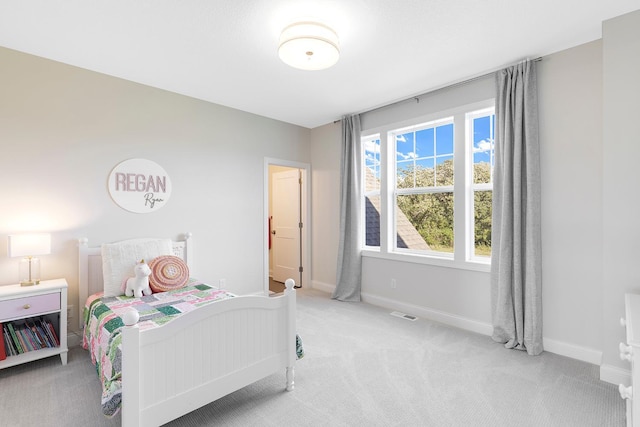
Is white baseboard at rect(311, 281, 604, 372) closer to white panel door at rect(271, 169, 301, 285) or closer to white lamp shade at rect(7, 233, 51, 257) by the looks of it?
white panel door at rect(271, 169, 301, 285)

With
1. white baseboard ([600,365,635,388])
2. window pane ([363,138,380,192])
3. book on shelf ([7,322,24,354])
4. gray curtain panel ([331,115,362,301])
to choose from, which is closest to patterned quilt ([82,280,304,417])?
book on shelf ([7,322,24,354])

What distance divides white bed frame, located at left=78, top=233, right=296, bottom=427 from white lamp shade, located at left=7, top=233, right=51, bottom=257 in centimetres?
164

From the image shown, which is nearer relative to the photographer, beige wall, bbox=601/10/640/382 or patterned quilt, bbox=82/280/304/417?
patterned quilt, bbox=82/280/304/417

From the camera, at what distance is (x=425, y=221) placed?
12.1ft

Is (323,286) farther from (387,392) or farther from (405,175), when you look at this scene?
(387,392)

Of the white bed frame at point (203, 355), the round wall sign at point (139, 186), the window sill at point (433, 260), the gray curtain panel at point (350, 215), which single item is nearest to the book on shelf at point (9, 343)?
the round wall sign at point (139, 186)

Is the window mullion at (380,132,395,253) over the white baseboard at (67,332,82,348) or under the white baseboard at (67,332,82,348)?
over

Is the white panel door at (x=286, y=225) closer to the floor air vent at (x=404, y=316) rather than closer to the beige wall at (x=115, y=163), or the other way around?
the beige wall at (x=115, y=163)

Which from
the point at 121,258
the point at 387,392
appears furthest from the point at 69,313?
the point at 387,392

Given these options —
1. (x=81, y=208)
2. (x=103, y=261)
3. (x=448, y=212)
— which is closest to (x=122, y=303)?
(x=103, y=261)

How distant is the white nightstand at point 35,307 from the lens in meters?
2.27

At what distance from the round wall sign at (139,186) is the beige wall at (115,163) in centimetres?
6

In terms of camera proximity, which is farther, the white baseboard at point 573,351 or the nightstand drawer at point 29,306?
the white baseboard at point 573,351

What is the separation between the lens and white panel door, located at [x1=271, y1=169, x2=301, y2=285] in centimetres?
507
